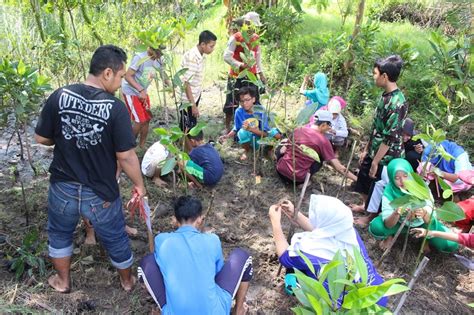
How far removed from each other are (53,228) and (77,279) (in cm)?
49

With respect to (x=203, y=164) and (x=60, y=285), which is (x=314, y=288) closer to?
(x=60, y=285)

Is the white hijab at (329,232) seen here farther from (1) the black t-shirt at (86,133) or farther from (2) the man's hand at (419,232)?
(1) the black t-shirt at (86,133)

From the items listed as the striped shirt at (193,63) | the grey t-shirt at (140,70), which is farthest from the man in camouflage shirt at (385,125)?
the grey t-shirt at (140,70)

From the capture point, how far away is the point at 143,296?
261cm

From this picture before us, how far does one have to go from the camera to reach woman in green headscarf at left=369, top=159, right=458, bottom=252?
302 centimetres

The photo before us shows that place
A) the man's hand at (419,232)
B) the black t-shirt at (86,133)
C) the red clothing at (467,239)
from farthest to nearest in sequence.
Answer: the man's hand at (419,232) → the red clothing at (467,239) → the black t-shirt at (86,133)

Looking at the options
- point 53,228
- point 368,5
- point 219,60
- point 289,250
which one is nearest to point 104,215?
point 53,228

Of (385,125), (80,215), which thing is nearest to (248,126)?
(385,125)

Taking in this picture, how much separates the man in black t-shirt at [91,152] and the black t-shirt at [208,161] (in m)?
1.30

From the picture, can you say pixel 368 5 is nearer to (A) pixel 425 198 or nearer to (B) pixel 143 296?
(A) pixel 425 198

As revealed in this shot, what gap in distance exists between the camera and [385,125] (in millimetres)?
3309

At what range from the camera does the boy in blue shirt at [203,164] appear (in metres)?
3.69

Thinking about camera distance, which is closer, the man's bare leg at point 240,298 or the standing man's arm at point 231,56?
the man's bare leg at point 240,298

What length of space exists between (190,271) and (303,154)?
216 cm
